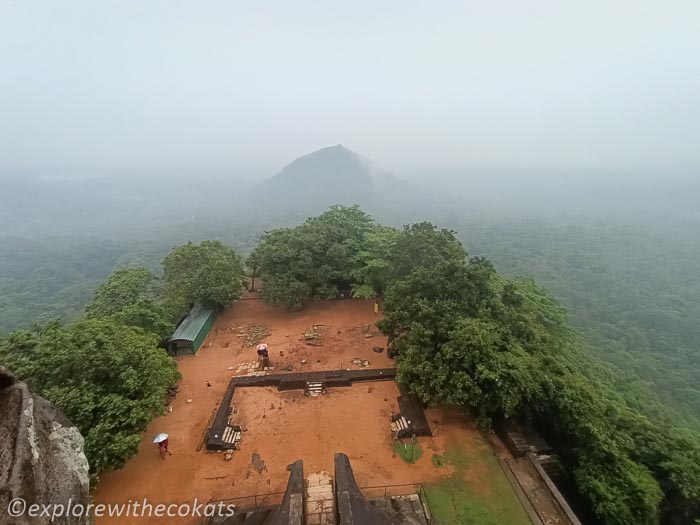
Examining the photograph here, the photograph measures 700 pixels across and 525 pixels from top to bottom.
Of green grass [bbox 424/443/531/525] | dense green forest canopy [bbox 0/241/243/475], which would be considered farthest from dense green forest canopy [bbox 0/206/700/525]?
green grass [bbox 424/443/531/525]

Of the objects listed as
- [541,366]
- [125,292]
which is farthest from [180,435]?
[541,366]

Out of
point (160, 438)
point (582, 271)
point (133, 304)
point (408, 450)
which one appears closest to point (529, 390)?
point (408, 450)

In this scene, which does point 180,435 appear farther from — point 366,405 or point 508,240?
point 508,240

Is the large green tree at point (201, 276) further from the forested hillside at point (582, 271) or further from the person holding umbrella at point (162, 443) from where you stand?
the forested hillside at point (582, 271)

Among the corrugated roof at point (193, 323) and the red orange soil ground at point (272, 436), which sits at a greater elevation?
the corrugated roof at point (193, 323)

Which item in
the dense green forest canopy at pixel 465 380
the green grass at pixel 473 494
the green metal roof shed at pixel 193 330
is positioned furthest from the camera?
the green metal roof shed at pixel 193 330

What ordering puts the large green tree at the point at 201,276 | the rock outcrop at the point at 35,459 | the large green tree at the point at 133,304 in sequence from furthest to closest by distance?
the large green tree at the point at 201,276
the large green tree at the point at 133,304
the rock outcrop at the point at 35,459

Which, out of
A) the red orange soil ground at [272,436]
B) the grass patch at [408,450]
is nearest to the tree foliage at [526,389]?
the grass patch at [408,450]
